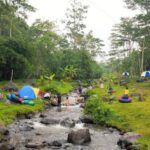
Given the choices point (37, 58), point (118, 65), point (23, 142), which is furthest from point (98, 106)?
point (118, 65)

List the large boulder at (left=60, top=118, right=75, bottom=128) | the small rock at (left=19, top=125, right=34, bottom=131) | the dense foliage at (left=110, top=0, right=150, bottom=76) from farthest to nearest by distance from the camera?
the dense foliage at (left=110, top=0, right=150, bottom=76) → the large boulder at (left=60, top=118, right=75, bottom=128) → the small rock at (left=19, top=125, right=34, bottom=131)

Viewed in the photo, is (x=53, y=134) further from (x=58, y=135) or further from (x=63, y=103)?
(x=63, y=103)

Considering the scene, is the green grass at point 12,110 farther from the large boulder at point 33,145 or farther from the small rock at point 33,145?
the small rock at point 33,145

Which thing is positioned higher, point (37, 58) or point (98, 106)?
point (37, 58)

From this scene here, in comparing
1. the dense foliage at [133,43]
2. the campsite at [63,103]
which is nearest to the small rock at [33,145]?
the campsite at [63,103]

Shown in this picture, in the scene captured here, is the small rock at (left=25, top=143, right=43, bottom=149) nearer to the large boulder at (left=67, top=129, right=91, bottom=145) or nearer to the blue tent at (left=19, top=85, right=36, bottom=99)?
the large boulder at (left=67, top=129, right=91, bottom=145)

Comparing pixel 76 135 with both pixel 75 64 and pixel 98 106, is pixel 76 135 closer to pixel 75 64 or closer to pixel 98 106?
pixel 98 106

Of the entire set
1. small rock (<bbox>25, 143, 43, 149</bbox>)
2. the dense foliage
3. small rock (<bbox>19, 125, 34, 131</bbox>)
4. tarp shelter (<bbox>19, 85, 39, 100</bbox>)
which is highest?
the dense foliage

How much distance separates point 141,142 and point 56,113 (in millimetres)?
15113

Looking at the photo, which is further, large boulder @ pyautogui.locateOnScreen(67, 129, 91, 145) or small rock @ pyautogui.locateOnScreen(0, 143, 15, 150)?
large boulder @ pyautogui.locateOnScreen(67, 129, 91, 145)

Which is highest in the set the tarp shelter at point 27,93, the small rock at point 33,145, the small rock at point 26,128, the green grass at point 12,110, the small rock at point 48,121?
the tarp shelter at point 27,93

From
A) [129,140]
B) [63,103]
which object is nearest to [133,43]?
[63,103]

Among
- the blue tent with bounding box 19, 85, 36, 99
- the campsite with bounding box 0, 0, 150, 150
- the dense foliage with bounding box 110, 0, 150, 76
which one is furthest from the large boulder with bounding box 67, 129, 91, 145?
the dense foliage with bounding box 110, 0, 150, 76

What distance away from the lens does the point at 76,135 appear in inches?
827
